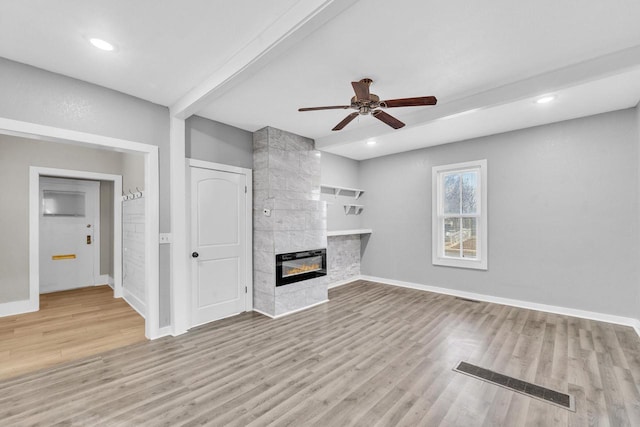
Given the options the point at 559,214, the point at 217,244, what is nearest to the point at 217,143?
the point at 217,244

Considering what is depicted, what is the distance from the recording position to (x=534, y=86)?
275 cm

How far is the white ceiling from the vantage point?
1888 millimetres

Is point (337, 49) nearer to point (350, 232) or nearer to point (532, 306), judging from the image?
point (350, 232)

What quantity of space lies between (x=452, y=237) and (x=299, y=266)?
9.10 feet

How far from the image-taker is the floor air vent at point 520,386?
2.11 meters

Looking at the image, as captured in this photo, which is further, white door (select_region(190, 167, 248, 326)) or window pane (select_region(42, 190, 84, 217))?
window pane (select_region(42, 190, 84, 217))

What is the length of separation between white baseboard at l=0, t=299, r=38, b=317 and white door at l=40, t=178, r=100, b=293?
1.31 m

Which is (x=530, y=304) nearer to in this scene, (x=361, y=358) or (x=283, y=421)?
(x=361, y=358)

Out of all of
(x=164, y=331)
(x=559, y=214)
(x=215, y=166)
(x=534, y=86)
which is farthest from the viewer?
(x=559, y=214)

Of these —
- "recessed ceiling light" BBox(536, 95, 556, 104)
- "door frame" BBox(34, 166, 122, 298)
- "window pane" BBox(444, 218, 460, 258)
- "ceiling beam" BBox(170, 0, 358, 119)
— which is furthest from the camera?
"window pane" BBox(444, 218, 460, 258)

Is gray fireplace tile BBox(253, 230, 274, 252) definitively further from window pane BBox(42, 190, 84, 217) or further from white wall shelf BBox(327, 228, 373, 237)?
window pane BBox(42, 190, 84, 217)

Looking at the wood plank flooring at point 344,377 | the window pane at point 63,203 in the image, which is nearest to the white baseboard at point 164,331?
the wood plank flooring at point 344,377

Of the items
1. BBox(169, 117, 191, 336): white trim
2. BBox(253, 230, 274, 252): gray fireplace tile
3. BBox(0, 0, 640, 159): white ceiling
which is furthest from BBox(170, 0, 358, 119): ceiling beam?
BBox(253, 230, 274, 252): gray fireplace tile

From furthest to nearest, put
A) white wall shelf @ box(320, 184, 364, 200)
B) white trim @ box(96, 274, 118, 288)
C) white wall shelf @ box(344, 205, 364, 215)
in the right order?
white wall shelf @ box(344, 205, 364, 215) < white trim @ box(96, 274, 118, 288) < white wall shelf @ box(320, 184, 364, 200)
